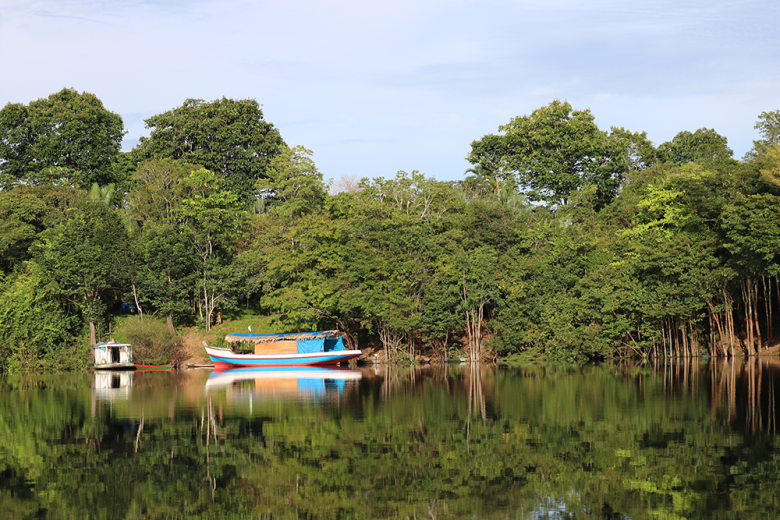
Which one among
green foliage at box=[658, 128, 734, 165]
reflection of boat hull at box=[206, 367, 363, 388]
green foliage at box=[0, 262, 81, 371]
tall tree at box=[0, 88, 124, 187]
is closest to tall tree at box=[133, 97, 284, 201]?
tall tree at box=[0, 88, 124, 187]

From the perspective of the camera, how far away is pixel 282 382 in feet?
113

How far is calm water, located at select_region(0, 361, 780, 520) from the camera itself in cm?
1090

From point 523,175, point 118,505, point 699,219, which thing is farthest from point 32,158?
point 118,505

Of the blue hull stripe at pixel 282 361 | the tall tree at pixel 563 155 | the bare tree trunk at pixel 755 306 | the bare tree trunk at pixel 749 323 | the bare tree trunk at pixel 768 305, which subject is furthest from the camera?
the tall tree at pixel 563 155

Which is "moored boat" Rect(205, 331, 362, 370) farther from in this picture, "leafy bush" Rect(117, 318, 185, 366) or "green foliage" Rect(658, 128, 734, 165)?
"green foliage" Rect(658, 128, 734, 165)

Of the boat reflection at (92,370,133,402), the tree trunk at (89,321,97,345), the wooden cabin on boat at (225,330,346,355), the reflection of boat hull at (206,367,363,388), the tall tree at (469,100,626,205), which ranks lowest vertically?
the reflection of boat hull at (206,367,363,388)

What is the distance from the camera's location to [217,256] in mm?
51906

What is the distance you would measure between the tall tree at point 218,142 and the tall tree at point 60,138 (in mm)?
3448

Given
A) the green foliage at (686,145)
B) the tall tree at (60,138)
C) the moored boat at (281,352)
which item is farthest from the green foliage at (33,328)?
the green foliage at (686,145)

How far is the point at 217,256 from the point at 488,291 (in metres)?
19.1

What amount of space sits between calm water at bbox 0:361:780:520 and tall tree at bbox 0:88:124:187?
41.7 meters

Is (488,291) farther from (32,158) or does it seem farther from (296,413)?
(32,158)

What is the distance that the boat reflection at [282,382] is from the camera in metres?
28.2

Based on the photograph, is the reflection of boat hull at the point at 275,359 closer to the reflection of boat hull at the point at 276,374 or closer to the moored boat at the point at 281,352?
the moored boat at the point at 281,352
